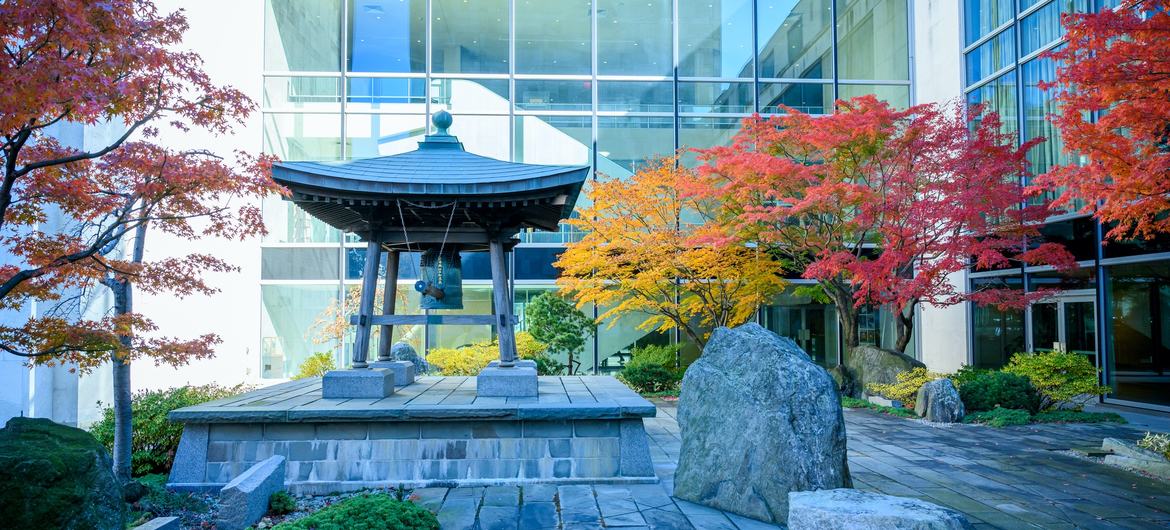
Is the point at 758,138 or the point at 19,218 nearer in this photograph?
the point at 19,218

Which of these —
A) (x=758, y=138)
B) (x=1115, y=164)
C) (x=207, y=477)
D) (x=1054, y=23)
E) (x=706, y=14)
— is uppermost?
(x=706, y=14)

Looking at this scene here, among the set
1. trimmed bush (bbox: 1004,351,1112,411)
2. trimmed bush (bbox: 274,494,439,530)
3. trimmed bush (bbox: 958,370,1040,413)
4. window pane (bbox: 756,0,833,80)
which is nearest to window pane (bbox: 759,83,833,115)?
window pane (bbox: 756,0,833,80)

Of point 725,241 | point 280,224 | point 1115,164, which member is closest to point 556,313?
point 725,241

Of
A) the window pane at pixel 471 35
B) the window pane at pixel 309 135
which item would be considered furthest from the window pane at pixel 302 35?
the window pane at pixel 471 35

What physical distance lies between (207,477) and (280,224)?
1219cm

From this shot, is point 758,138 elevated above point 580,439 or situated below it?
above

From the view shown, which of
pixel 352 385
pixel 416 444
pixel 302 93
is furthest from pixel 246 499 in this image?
pixel 302 93

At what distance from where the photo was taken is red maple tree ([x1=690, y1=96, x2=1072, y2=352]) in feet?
39.7

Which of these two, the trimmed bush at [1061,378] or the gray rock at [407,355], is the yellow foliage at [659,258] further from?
the trimmed bush at [1061,378]

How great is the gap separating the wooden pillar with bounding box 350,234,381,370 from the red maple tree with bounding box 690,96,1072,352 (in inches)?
270

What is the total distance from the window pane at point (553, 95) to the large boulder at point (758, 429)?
13265mm

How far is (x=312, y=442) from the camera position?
7.39 meters

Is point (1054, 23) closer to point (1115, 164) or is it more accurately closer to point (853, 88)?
point (853, 88)

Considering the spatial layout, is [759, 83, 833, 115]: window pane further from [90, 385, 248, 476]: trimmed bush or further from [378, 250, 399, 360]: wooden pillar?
[90, 385, 248, 476]: trimmed bush
